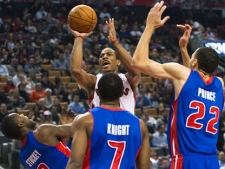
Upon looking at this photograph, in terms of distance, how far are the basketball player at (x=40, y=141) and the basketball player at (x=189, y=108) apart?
99 cm

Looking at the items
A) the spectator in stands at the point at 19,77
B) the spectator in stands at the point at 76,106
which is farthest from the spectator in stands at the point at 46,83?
the spectator in stands at the point at 76,106

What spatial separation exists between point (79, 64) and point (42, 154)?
3.57ft

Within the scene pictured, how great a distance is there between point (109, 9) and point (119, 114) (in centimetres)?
1986

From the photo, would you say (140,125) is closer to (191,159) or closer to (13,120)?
(191,159)

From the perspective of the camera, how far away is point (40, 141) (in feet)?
18.2

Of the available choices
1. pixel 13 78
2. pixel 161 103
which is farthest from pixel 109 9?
pixel 13 78

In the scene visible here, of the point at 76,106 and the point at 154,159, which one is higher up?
the point at 76,106

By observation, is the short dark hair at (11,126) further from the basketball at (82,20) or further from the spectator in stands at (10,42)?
the spectator in stands at (10,42)

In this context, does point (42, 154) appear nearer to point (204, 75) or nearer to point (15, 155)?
point (204, 75)

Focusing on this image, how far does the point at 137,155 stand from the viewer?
4.79 meters

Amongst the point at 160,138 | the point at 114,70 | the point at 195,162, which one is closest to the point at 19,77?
the point at 160,138

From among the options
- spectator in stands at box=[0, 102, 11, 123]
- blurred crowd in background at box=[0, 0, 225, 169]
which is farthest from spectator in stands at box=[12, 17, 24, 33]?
spectator in stands at box=[0, 102, 11, 123]

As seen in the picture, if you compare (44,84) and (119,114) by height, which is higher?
(119,114)

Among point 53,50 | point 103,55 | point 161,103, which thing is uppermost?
point 103,55
